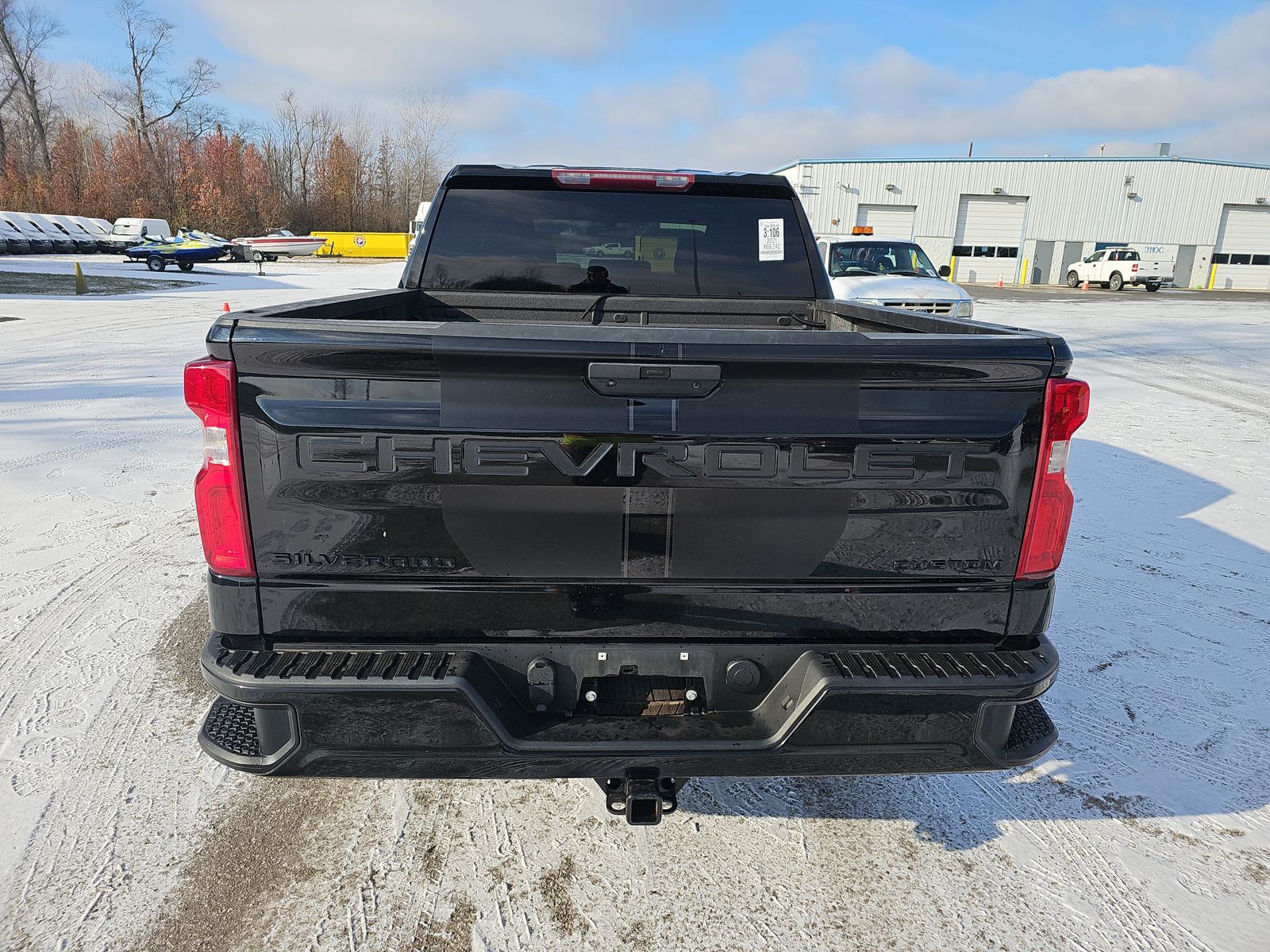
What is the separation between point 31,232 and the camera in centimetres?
4319

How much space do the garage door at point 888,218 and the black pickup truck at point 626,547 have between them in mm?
46976

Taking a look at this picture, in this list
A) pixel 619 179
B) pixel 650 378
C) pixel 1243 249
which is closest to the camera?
pixel 650 378

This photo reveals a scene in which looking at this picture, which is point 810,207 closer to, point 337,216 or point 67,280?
point 67,280

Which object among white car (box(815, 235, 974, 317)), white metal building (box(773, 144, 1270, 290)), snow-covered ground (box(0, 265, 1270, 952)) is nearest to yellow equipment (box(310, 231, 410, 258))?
white metal building (box(773, 144, 1270, 290))

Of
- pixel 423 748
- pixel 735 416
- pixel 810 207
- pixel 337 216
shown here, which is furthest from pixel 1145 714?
pixel 337 216

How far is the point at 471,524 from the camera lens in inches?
77.0

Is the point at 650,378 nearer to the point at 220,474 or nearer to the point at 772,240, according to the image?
the point at 220,474

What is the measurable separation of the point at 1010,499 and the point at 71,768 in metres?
3.35

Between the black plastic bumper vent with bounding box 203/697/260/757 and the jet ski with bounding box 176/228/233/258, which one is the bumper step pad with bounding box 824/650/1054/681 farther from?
the jet ski with bounding box 176/228/233/258

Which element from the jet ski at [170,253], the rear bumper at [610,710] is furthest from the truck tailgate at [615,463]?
the jet ski at [170,253]

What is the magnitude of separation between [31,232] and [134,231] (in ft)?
16.9

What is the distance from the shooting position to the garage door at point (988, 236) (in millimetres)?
44656

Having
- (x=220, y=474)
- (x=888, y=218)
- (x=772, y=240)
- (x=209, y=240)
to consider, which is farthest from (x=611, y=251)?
(x=888, y=218)

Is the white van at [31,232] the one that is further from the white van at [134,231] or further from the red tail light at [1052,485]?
the red tail light at [1052,485]
